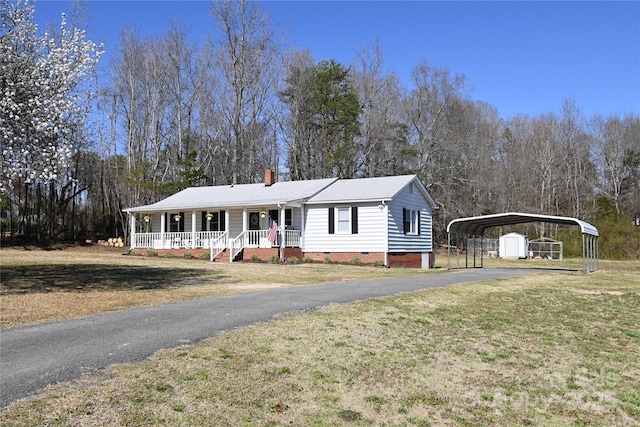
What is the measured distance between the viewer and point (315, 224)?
27.6 m

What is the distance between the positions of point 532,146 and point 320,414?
171ft

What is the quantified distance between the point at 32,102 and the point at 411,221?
20309 millimetres

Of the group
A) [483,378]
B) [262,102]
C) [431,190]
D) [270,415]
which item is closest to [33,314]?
[270,415]

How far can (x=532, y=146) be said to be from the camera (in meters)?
52.4

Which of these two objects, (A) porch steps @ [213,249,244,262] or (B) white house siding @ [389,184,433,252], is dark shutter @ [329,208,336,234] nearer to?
(B) white house siding @ [389,184,433,252]

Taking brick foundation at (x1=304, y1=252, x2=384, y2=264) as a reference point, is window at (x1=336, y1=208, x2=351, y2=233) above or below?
above

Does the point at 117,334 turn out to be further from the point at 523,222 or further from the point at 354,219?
the point at 523,222

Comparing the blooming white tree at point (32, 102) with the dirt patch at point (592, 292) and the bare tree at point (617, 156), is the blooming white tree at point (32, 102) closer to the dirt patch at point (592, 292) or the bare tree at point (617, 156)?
the dirt patch at point (592, 292)

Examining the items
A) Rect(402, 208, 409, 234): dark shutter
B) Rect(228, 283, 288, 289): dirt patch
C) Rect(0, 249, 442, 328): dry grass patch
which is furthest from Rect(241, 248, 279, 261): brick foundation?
Rect(228, 283, 288, 289): dirt patch

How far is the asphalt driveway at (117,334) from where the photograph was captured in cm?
566

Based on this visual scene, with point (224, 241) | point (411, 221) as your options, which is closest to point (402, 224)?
point (411, 221)

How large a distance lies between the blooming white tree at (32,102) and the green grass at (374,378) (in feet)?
23.2

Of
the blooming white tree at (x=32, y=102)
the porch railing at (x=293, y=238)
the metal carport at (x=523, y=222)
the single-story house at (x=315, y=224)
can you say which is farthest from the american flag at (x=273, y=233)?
the blooming white tree at (x=32, y=102)

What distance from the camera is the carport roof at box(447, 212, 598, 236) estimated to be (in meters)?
21.8
